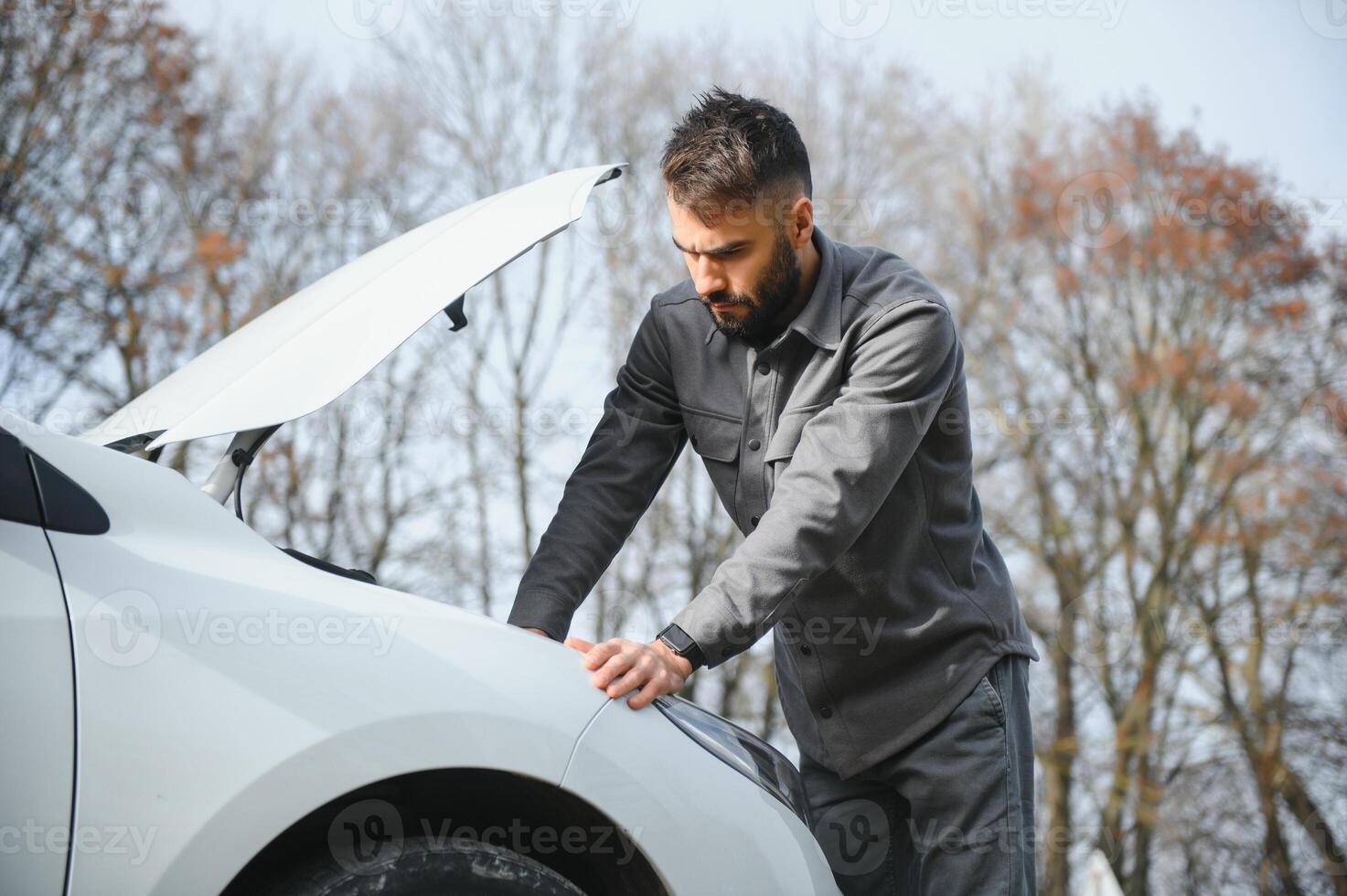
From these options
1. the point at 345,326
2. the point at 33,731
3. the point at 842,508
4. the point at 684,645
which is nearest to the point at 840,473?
the point at 842,508

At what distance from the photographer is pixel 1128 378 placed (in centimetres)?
1480

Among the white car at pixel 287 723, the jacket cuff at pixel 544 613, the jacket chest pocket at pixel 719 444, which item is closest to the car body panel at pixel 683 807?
the white car at pixel 287 723

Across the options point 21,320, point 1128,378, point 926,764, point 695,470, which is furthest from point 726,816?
point 1128,378

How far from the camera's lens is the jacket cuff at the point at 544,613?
2.19 m

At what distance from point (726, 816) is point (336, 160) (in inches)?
520

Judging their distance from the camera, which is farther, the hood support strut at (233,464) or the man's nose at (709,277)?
the man's nose at (709,277)

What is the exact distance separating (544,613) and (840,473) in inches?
25.1

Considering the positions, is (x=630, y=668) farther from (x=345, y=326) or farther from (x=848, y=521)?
(x=345, y=326)

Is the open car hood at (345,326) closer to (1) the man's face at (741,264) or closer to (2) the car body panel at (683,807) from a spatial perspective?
(1) the man's face at (741,264)

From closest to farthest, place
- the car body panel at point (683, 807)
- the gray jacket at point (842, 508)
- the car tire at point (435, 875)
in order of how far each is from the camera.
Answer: the car tire at point (435, 875)
the car body panel at point (683, 807)
the gray jacket at point (842, 508)

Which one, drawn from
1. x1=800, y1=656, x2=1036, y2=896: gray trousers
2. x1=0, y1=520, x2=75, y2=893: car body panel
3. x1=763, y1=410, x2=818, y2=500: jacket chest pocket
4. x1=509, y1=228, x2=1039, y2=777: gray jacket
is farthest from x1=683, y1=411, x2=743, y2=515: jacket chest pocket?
x1=0, y1=520, x2=75, y2=893: car body panel

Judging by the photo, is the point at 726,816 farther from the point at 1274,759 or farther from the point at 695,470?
the point at 1274,759

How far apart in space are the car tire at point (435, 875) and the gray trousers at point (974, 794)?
71 centimetres

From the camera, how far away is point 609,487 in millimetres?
2479
